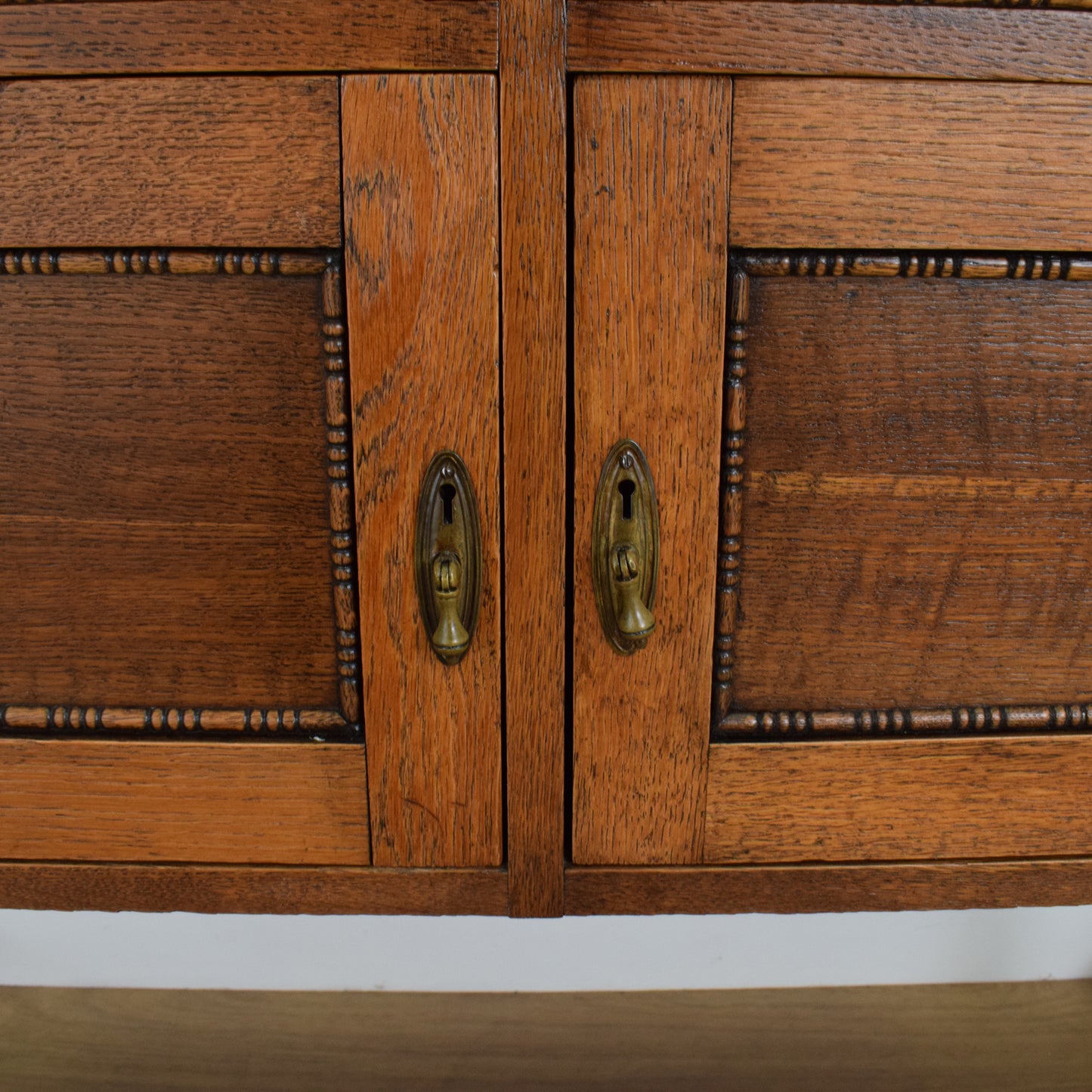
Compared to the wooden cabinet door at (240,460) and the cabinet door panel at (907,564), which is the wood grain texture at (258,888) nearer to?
the wooden cabinet door at (240,460)

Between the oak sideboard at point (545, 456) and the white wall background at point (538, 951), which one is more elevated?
the oak sideboard at point (545, 456)

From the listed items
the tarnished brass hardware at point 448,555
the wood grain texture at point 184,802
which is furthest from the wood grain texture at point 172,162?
the wood grain texture at point 184,802

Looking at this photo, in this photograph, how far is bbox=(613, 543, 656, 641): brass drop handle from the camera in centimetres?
40

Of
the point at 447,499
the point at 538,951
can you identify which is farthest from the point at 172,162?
the point at 538,951

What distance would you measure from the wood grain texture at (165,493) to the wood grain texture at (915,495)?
0.71 feet

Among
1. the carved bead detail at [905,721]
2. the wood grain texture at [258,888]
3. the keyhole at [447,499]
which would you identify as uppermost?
the keyhole at [447,499]

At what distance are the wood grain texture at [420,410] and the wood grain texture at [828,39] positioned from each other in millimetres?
58

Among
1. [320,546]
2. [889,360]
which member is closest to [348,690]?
[320,546]

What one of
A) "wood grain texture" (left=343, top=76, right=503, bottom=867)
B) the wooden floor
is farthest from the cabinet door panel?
the wooden floor

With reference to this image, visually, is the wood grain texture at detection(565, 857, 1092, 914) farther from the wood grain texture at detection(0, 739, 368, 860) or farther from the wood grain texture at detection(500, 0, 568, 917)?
the wood grain texture at detection(0, 739, 368, 860)

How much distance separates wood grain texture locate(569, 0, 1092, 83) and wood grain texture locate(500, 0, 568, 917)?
0.08ft

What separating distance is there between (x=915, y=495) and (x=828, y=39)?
206mm

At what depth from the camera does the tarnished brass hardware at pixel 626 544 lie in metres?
0.40

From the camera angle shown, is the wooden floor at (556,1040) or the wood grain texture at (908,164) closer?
the wood grain texture at (908,164)
